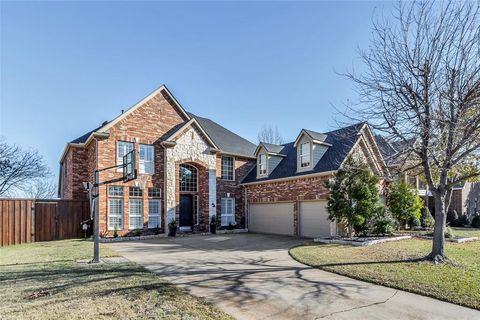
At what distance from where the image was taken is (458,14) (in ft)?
29.1

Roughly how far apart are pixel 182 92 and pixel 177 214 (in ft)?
28.3

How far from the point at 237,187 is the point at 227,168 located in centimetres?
159

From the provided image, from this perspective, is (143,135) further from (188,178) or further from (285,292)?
(285,292)

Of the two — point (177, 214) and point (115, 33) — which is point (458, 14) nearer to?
point (115, 33)

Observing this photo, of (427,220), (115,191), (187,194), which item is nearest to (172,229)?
(187,194)

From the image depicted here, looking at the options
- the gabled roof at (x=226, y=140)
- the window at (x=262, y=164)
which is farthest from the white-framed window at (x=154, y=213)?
the window at (x=262, y=164)

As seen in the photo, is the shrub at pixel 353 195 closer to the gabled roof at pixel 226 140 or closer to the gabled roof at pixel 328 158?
the gabled roof at pixel 328 158

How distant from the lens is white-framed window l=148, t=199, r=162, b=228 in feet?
62.7

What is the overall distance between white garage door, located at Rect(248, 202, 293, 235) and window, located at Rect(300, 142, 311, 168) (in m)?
2.62

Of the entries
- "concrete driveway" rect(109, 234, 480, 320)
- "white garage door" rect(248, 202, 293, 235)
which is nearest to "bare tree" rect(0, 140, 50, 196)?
"white garage door" rect(248, 202, 293, 235)

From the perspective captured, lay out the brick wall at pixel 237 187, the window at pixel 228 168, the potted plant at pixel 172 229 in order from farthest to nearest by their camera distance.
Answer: the window at pixel 228 168 → the brick wall at pixel 237 187 → the potted plant at pixel 172 229

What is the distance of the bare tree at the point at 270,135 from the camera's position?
147 ft

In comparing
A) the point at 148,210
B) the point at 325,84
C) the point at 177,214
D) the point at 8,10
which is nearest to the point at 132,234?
the point at 148,210

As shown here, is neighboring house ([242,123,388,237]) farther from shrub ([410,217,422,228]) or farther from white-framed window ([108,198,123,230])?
white-framed window ([108,198,123,230])
